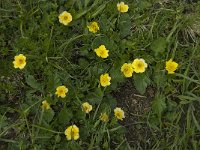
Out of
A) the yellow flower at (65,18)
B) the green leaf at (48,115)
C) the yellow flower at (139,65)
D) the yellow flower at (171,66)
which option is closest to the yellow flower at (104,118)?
the green leaf at (48,115)

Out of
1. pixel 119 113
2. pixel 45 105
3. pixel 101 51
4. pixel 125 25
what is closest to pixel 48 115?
pixel 45 105

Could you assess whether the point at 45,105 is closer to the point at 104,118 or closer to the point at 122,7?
the point at 104,118

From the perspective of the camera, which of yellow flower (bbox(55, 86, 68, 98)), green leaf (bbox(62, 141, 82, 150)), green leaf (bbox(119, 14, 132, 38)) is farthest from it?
green leaf (bbox(119, 14, 132, 38))

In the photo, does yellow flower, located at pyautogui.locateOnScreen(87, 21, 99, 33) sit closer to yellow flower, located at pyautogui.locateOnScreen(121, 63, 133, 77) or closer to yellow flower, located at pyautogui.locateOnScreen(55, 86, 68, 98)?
yellow flower, located at pyautogui.locateOnScreen(121, 63, 133, 77)

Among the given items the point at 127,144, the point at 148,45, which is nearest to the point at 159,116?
the point at 127,144

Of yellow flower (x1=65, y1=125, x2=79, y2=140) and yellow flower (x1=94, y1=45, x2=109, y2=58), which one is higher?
yellow flower (x1=94, y1=45, x2=109, y2=58)

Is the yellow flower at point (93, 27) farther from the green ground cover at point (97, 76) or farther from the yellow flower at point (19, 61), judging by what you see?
the yellow flower at point (19, 61)

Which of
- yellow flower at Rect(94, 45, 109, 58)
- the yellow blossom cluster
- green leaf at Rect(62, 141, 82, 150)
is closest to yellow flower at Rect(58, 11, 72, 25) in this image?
the yellow blossom cluster
